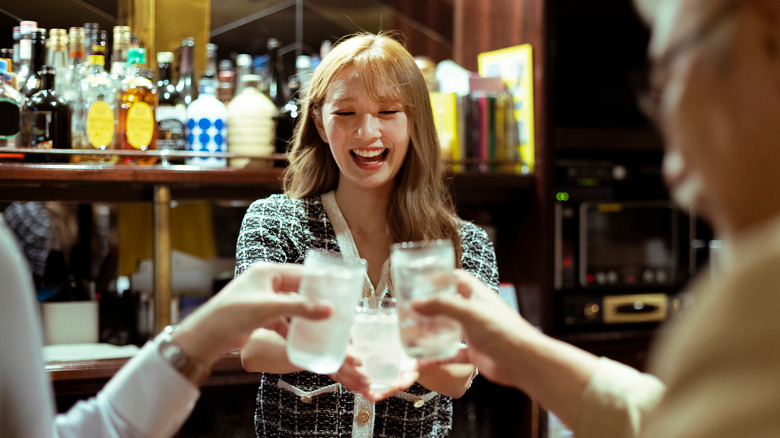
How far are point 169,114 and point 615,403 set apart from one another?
1909 millimetres

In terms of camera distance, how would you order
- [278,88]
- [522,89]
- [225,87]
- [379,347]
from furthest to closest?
[522,89] → [278,88] → [225,87] → [379,347]

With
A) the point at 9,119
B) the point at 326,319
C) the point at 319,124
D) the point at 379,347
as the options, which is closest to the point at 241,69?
the point at 9,119

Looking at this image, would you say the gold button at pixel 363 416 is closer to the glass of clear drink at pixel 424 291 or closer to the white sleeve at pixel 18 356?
the glass of clear drink at pixel 424 291

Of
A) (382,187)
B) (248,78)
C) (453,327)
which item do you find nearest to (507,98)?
(248,78)

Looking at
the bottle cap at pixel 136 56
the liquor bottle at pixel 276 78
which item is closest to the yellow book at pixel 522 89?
the liquor bottle at pixel 276 78

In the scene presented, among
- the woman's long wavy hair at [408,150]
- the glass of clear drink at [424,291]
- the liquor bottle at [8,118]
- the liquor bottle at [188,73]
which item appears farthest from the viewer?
the liquor bottle at [188,73]

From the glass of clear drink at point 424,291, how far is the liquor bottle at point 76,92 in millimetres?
1648

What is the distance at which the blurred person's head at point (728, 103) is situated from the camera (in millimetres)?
545

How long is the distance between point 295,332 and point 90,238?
1759mm

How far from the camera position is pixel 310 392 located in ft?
5.44

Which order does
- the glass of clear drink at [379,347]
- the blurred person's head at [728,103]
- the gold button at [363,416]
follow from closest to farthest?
the blurred person's head at [728,103], the glass of clear drink at [379,347], the gold button at [363,416]

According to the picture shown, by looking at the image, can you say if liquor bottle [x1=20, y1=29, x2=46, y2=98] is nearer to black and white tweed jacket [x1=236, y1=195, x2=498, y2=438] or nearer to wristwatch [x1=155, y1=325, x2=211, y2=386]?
black and white tweed jacket [x1=236, y1=195, x2=498, y2=438]

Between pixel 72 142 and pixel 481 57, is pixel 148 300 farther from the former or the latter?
pixel 481 57

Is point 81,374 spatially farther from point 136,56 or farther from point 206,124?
point 136,56
